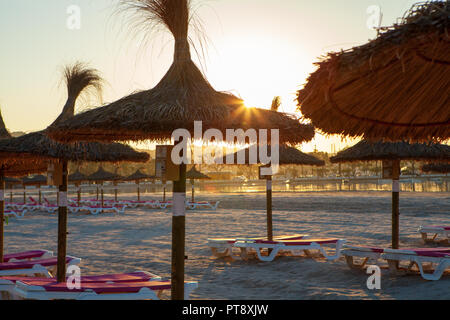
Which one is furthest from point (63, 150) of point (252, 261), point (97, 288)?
point (252, 261)

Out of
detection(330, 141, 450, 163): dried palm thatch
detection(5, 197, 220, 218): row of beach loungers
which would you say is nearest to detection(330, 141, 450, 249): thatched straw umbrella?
detection(330, 141, 450, 163): dried palm thatch

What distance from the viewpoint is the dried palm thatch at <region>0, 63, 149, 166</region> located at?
4938 mm

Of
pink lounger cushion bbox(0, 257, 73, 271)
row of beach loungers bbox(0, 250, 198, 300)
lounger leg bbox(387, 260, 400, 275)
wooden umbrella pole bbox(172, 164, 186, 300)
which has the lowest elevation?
lounger leg bbox(387, 260, 400, 275)

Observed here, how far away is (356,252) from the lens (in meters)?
6.71

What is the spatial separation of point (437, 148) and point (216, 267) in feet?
16.0

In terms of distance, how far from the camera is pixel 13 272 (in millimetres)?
5754

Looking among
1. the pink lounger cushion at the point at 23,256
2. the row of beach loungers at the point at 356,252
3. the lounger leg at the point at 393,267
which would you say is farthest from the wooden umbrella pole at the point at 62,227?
the lounger leg at the point at 393,267

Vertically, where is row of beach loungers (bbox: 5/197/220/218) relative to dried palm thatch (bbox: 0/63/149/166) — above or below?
below

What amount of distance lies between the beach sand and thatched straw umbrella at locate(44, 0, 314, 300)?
2144 millimetres

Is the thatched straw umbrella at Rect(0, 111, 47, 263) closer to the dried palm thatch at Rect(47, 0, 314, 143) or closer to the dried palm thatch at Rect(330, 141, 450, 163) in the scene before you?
the dried palm thatch at Rect(47, 0, 314, 143)

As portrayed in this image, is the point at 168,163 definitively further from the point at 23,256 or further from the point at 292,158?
the point at 292,158

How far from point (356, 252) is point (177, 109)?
426 cm
